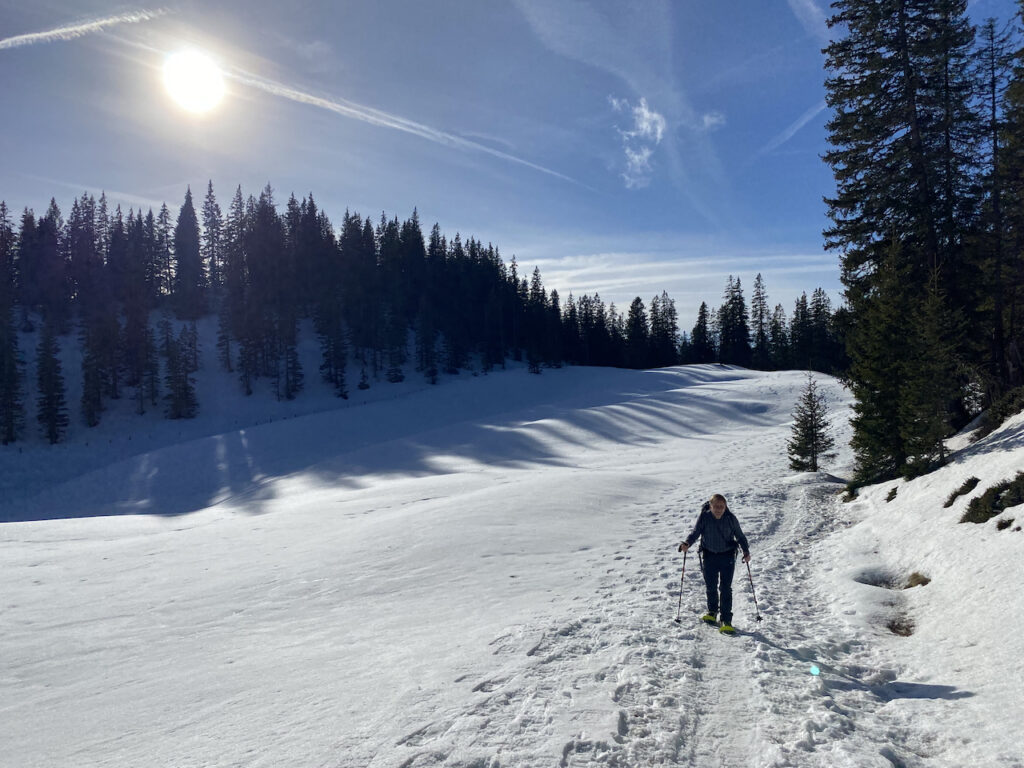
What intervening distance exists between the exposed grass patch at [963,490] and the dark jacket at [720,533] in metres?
6.08

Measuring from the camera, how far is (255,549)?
14.6m

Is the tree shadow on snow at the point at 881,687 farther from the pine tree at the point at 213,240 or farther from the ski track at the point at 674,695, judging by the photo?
the pine tree at the point at 213,240

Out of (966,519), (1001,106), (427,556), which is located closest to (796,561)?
(966,519)

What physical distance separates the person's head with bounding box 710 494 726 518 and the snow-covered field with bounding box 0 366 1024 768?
1696 mm

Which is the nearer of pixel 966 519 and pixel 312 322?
pixel 966 519

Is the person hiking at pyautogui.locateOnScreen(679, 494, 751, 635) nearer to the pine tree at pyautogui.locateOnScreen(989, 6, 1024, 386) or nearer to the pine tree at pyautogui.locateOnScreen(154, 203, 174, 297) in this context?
the pine tree at pyautogui.locateOnScreen(989, 6, 1024, 386)

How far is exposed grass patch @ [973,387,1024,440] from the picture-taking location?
45.0 ft

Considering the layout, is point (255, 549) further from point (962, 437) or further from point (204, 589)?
point (962, 437)

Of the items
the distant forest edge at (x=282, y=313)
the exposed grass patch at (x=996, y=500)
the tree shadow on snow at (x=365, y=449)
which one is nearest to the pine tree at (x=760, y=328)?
the distant forest edge at (x=282, y=313)

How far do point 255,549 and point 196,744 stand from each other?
1028 centimetres

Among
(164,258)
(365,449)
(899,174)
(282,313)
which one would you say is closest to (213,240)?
(164,258)

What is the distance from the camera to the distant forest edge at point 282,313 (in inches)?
2277

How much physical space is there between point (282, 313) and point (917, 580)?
236 ft

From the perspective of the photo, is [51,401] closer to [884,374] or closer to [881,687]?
[884,374]
